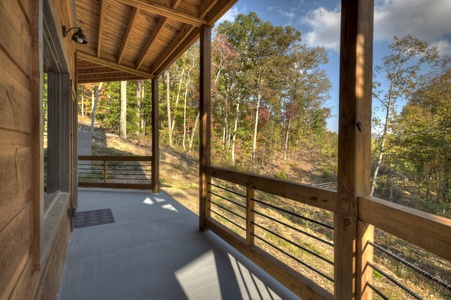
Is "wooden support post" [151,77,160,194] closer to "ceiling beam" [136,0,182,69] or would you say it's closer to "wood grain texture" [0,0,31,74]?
"ceiling beam" [136,0,182,69]

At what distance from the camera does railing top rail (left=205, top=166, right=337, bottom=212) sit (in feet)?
4.82

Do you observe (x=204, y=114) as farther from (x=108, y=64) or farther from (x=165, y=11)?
(x=108, y=64)

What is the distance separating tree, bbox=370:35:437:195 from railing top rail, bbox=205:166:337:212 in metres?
7.17

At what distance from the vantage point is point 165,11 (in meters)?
2.57

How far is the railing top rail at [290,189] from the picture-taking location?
1468 millimetres

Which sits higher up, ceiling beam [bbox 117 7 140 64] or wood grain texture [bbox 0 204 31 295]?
ceiling beam [bbox 117 7 140 64]

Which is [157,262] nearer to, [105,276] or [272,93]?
[105,276]

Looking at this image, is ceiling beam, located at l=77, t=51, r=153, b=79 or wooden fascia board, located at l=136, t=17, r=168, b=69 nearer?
wooden fascia board, located at l=136, t=17, r=168, b=69

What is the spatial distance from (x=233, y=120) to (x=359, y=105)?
12.0m

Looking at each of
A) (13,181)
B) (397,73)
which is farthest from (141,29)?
(397,73)

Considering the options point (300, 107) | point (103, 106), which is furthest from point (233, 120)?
Result: point (103, 106)

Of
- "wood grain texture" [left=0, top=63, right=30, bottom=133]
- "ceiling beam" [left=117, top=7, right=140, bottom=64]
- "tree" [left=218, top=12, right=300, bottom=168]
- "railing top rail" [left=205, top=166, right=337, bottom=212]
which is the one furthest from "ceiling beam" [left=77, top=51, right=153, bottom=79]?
"tree" [left=218, top=12, right=300, bottom=168]

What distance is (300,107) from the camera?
13.5m

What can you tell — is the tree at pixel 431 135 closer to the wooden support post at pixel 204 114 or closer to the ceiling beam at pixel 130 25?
the wooden support post at pixel 204 114
